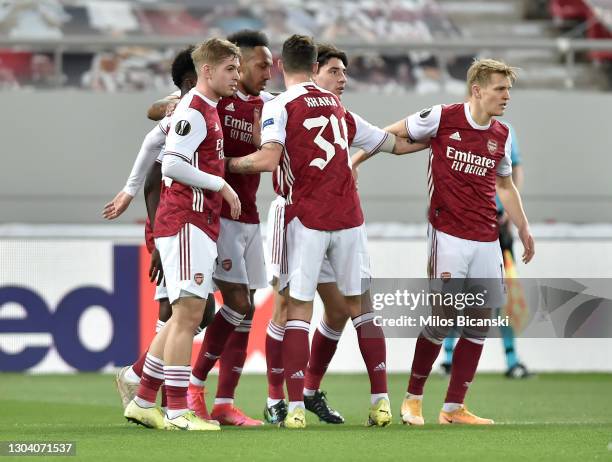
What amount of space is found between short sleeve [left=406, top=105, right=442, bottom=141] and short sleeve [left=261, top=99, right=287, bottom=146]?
87cm

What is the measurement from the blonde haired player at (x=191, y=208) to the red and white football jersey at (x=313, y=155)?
1.08 feet

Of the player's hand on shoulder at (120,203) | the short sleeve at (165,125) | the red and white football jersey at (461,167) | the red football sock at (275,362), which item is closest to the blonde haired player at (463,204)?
the red and white football jersey at (461,167)

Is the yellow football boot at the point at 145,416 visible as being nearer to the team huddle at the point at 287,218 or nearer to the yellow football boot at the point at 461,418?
the team huddle at the point at 287,218

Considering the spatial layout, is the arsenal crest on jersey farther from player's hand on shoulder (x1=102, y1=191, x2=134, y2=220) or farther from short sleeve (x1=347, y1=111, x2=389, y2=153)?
player's hand on shoulder (x1=102, y1=191, x2=134, y2=220)

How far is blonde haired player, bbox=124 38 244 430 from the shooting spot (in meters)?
5.95

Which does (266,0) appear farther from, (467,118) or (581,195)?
(467,118)

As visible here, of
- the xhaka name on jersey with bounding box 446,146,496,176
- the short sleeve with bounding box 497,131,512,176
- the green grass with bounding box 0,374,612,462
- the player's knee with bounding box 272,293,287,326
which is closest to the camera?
the green grass with bounding box 0,374,612,462

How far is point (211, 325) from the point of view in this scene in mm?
6906

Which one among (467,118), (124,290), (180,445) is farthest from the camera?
(124,290)

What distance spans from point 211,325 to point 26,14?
27.7 ft

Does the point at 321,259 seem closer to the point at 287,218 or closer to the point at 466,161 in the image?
the point at 287,218

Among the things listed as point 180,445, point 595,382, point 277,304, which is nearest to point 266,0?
point 595,382

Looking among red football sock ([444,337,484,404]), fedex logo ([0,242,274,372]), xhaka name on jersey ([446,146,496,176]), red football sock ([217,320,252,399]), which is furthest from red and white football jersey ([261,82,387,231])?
fedex logo ([0,242,274,372])

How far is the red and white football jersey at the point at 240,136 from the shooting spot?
21.9ft
